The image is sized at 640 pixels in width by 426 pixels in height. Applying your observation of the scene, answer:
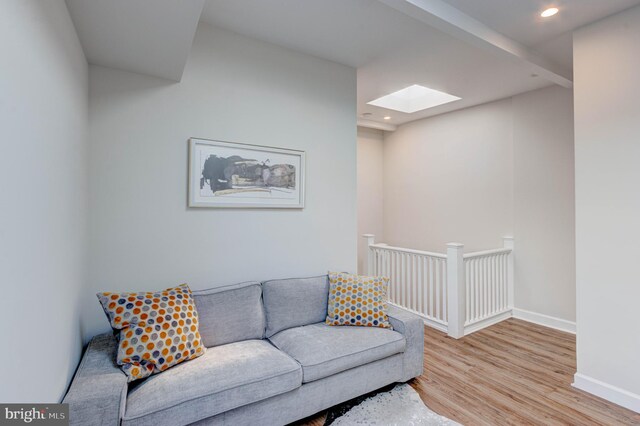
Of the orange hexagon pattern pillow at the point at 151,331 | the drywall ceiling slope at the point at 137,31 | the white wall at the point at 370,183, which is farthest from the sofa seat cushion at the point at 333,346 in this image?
the white wall at the point at 370,183

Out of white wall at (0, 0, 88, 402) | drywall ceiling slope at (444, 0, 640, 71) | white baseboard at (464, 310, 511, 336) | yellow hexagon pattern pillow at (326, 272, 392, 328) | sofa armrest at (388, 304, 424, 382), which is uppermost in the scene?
drywall ceiling slope at (444, 0, 640, 71)

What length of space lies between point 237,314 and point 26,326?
1.35m

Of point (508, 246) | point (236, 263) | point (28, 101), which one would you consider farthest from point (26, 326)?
point (508, 246)

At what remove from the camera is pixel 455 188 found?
15.3ft

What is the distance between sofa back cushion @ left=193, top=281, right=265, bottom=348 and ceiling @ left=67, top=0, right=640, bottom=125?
157 cm

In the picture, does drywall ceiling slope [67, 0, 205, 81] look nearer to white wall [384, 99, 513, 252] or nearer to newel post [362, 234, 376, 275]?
newel post [362, 234, 376, 275]

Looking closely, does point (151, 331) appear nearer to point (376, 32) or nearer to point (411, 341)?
point (411, 341)

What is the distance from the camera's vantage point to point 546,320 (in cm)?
385

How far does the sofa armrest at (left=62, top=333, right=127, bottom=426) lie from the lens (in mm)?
1426

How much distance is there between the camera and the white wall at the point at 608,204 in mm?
2203

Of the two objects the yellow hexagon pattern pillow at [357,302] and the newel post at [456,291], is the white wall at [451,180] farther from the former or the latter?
the yellow hexagon pattern pillow at [357,302]

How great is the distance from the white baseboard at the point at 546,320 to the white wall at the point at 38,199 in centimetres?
449

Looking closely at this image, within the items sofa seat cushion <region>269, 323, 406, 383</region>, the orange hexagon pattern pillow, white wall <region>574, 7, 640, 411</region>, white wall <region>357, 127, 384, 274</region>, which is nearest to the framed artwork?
the orange hexagon pattern pillow

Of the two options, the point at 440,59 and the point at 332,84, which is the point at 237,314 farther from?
the point at 440,59
